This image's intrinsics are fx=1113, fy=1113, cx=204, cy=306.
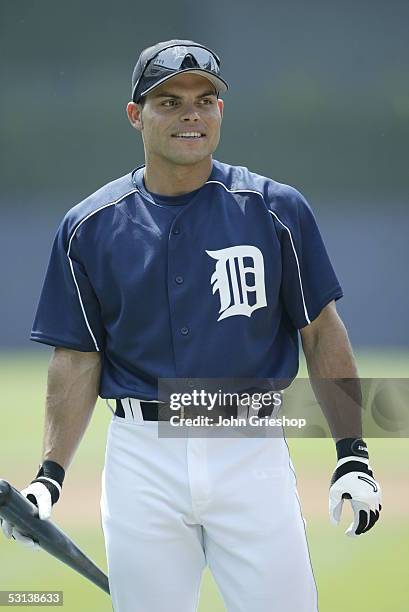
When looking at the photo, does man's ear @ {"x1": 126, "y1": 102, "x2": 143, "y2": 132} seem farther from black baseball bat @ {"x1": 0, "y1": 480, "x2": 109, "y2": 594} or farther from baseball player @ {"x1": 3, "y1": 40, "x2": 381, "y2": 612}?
black baseball bat @ {"x1": 0, "y1": 480, "x2": 109, "y2": 594}

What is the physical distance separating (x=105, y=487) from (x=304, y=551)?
1.82 feet

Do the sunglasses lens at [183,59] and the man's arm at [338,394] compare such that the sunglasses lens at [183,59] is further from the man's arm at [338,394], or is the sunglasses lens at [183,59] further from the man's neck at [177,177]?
the man's arm at [338,394]

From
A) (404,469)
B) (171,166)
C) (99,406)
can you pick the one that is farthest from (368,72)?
(171,166)

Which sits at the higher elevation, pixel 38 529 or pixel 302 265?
pixel 302 265

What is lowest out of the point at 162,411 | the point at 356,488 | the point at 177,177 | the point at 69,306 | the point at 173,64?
the point at 356,488

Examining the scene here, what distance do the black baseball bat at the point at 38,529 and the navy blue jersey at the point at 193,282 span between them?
1.28 feet

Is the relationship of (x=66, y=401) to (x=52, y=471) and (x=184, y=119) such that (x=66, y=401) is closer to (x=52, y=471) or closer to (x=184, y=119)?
(x=52, y=471)

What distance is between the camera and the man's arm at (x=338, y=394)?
2967 millimetres

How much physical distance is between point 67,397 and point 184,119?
83 cm

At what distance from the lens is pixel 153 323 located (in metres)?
2.98

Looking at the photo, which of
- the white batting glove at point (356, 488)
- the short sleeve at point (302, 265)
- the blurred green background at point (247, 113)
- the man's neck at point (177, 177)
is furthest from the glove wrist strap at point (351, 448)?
the blurred green background at point (247, 113)

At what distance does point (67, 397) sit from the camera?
10.2 feet

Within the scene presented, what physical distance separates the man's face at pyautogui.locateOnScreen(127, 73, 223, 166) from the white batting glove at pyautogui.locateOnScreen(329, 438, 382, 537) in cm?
89

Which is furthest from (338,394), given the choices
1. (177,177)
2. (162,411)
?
(177,177)
